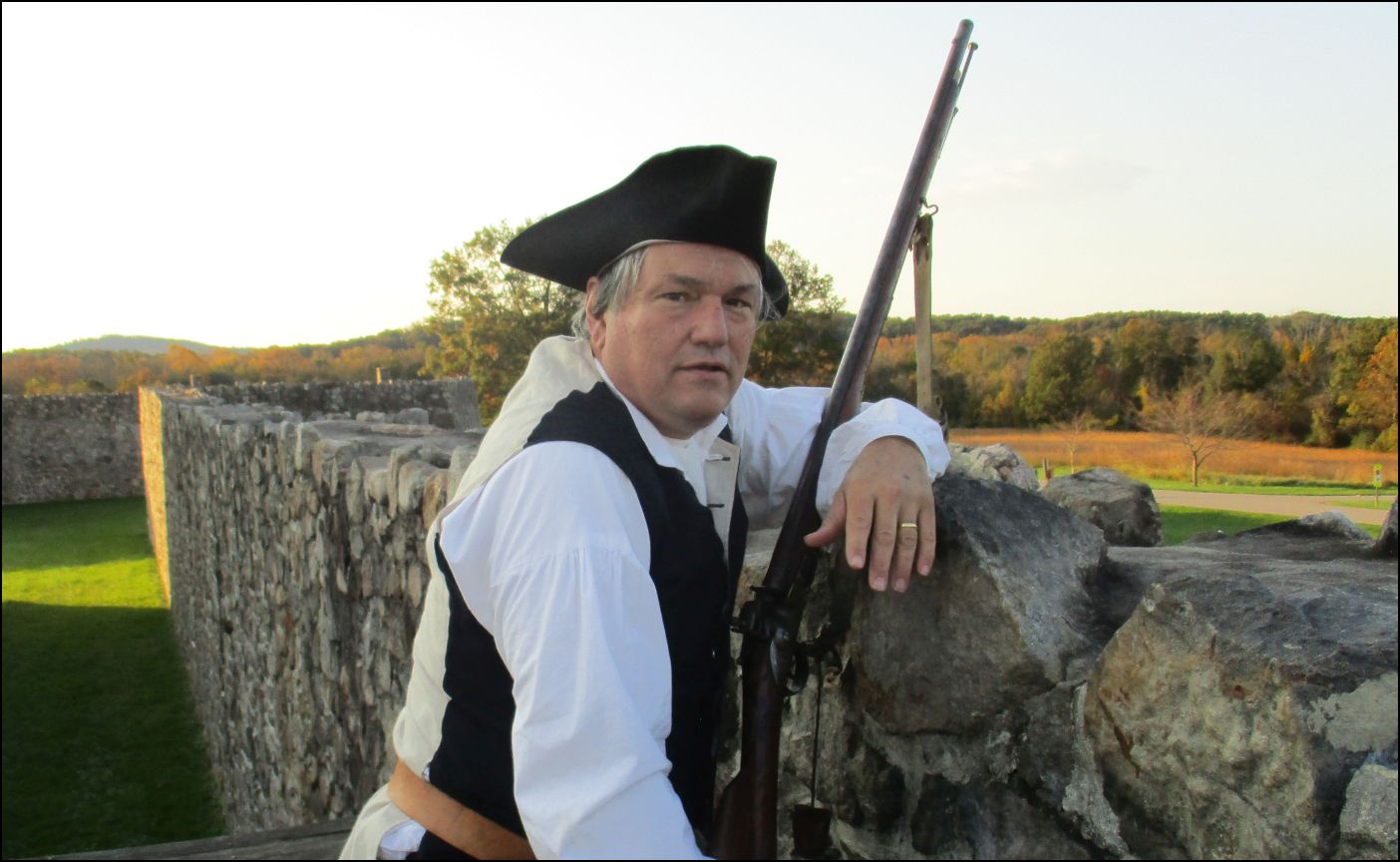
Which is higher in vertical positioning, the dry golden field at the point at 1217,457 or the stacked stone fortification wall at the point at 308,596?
the dry golden field at the point at 1217,457

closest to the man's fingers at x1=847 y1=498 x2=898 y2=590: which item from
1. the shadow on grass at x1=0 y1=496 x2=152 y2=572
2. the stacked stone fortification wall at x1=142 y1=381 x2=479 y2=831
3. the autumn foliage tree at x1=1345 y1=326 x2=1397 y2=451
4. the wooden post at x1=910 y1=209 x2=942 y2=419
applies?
the wooden post at x1=910 y1=209 x2=942 y2=419

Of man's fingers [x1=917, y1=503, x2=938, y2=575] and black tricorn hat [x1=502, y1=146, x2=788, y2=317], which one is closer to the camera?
man's fingers [x1=917, y1=503, x2=938, y2=575]

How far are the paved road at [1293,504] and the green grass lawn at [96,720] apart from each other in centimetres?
636

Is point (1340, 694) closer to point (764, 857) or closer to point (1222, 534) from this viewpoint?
point (764, 857)

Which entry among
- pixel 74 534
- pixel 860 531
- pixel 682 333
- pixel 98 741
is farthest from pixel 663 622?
pixel 74 534

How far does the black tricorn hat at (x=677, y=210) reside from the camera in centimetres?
152

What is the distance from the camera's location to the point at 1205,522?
6.03ft

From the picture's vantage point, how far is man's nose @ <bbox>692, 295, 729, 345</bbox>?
1.52 metres

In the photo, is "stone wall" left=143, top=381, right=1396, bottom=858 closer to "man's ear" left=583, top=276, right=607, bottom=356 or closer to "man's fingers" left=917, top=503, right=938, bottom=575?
"man's fingers" left=917, top=503, right=938, bottom=575

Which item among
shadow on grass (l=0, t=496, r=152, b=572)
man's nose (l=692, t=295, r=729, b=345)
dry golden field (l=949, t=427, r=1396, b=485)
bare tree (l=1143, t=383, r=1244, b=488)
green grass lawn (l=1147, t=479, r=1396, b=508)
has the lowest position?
shadow on grass (l=0, t=496, r=152, b=572)

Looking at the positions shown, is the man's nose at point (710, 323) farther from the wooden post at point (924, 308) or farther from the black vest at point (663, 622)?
the wooden post at point (924, 308)

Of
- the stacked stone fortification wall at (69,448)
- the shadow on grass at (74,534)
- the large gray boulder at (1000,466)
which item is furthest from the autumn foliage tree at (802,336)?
the stacked stone fortification wall at (69,448)

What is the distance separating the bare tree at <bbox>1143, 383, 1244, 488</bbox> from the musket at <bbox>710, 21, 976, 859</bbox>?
53cm

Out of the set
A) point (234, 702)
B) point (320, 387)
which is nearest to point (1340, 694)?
point (234, 702)
